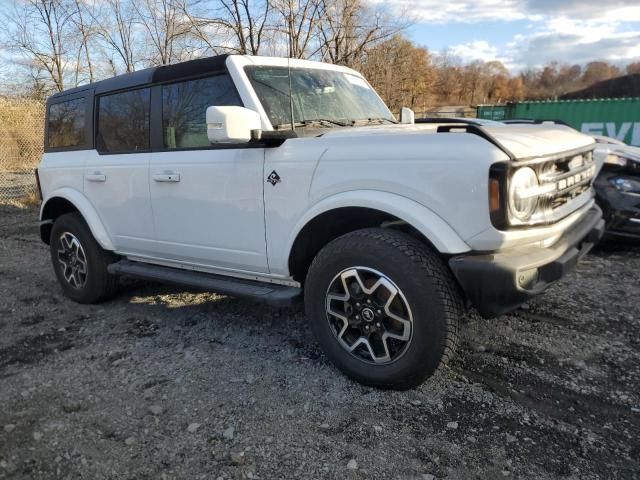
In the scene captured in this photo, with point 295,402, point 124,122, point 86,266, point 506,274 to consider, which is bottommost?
point 295,402

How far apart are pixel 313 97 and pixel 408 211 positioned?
59.5 inches

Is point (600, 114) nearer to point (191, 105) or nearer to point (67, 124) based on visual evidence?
point (191, 105)

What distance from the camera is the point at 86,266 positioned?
15.7 feet

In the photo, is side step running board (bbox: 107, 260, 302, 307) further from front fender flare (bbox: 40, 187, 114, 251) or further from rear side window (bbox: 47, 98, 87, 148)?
rear side window (bbox: 47, 98, 87, 148)

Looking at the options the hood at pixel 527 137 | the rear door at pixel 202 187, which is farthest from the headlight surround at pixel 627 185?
the rear door at pixel 202 187

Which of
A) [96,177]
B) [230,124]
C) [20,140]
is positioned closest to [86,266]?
[96,177]

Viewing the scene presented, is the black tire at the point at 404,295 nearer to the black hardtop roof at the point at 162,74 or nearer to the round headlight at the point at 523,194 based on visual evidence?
the round headlight at the point at 523,194

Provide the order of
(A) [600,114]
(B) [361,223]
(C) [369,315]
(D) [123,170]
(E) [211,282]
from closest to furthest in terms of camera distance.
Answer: (C) [369,315] < (B) [361,223] < (E) [211,282] < (D) [123,170] < (A) [600,114]

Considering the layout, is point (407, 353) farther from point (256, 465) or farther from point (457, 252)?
point (256, 465)

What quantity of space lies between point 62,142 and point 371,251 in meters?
3.74

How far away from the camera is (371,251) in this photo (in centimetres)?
288

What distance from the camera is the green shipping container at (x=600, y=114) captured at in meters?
15.9

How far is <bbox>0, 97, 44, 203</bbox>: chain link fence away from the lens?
49.1ft

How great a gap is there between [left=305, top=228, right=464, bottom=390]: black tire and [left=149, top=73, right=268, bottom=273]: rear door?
631mm
